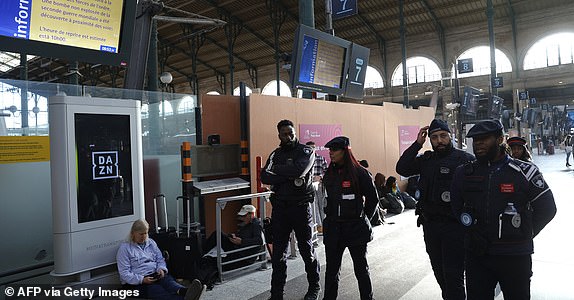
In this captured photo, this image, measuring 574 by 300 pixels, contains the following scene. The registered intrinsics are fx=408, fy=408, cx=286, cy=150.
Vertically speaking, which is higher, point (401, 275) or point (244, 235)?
point (244, 235)

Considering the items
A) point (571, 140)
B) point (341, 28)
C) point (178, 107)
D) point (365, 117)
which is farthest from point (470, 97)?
point (341, 28)

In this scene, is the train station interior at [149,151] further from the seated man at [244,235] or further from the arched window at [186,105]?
the seated man at [244,235]

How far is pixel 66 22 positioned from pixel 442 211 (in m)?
3.68

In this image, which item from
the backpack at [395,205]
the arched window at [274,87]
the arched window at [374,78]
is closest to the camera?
the backpack at [395,205]

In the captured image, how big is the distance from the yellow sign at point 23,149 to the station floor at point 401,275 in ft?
7.65

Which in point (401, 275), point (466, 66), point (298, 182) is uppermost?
point (466, 66)

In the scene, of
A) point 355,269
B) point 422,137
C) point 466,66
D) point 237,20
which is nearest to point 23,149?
point 355,269

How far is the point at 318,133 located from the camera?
7832 millimetres

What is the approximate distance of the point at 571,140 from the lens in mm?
18000

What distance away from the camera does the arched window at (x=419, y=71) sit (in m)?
30.4

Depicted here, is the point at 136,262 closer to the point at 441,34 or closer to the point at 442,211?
the point at 442,211

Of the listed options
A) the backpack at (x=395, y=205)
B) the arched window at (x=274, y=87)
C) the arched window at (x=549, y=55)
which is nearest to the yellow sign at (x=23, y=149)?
the backpack at (x=395, y=205)

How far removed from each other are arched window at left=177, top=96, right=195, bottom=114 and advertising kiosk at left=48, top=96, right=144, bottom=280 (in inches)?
70.6

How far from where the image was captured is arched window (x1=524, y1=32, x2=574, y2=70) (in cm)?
2681
